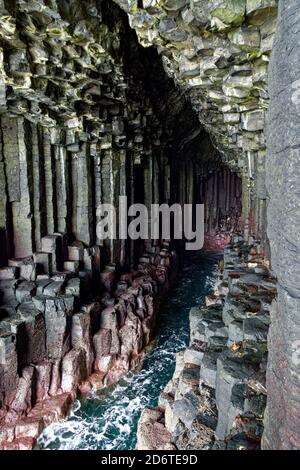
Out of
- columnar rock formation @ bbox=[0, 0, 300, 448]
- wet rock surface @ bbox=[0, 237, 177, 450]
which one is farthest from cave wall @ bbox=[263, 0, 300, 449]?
wet rock surface @ bbox=[0, 237, 177, 450]

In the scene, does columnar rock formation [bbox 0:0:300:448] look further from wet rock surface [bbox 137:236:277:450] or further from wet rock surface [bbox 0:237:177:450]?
wet rock surface [bbox 137:236:277:450]

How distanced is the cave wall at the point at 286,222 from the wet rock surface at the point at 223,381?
140 centimetres

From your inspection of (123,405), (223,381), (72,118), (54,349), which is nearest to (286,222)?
(223,381)

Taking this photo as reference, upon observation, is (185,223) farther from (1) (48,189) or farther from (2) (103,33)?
(2) (103,33)

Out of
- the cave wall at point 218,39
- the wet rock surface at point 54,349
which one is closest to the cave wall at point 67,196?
the wet rock surface at point 54,349

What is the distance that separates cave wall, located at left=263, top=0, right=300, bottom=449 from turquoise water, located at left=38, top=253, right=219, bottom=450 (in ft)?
20.9

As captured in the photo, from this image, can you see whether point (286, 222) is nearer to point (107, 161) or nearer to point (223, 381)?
point (223, 381)

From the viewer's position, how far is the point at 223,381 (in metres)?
5.38

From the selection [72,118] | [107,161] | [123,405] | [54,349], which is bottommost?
[123,405]

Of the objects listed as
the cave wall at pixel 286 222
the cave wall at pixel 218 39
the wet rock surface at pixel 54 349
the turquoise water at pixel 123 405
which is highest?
the cave wall at pixel 218 39

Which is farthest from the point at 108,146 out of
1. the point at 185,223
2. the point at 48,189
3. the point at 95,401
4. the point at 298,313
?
the point at 185,223

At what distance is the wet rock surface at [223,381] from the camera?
4.55m

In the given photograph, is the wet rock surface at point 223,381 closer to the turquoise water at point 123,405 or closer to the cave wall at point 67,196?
the turquoise water at point 123,405

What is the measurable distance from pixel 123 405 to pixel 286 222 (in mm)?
8715
